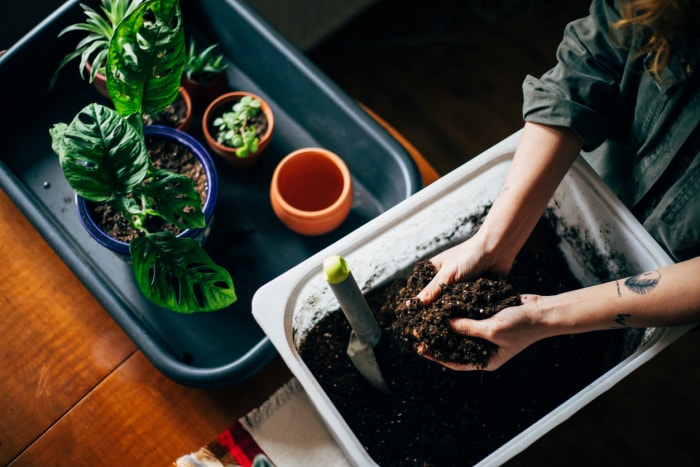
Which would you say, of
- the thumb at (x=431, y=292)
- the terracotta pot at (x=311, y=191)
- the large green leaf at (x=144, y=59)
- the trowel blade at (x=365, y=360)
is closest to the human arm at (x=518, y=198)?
the thumb at (x=431, y=292)

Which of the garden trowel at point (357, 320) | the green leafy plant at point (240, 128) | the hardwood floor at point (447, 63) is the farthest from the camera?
the hardwood floor at point (447, 63)

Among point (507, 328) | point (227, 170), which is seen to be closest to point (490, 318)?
point (507, 328)

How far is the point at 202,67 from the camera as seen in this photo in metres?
1.05

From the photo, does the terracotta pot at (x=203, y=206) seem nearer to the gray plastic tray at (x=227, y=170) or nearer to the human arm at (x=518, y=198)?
the gray plastic tray at (x=227, y=170)

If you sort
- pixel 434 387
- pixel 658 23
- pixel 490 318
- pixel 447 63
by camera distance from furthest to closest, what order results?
pixel 447 63 < pixel 434 387 < pixel 490 318 < pixel 658 23

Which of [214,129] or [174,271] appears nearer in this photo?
[174,271]

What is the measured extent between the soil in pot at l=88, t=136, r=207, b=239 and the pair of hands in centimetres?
40

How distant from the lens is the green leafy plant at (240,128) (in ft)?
3.20

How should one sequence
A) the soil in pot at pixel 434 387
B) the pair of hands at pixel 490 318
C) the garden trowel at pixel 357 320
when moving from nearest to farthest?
1. the garden trowel at pixel 357 320
2. the pair of hands at pixel 490 318
3. the soil in pot at pixel 434 387

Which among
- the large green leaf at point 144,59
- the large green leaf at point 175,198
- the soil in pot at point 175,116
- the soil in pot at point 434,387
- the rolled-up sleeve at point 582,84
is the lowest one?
the soil in pot at point 434,387

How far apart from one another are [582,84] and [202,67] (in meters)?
0.65

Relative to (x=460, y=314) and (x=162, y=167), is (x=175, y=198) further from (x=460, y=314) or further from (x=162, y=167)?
(x=460, y=314)

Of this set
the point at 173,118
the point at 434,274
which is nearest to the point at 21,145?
the point at 173,118

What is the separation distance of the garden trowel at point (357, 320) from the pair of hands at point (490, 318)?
0.08m
